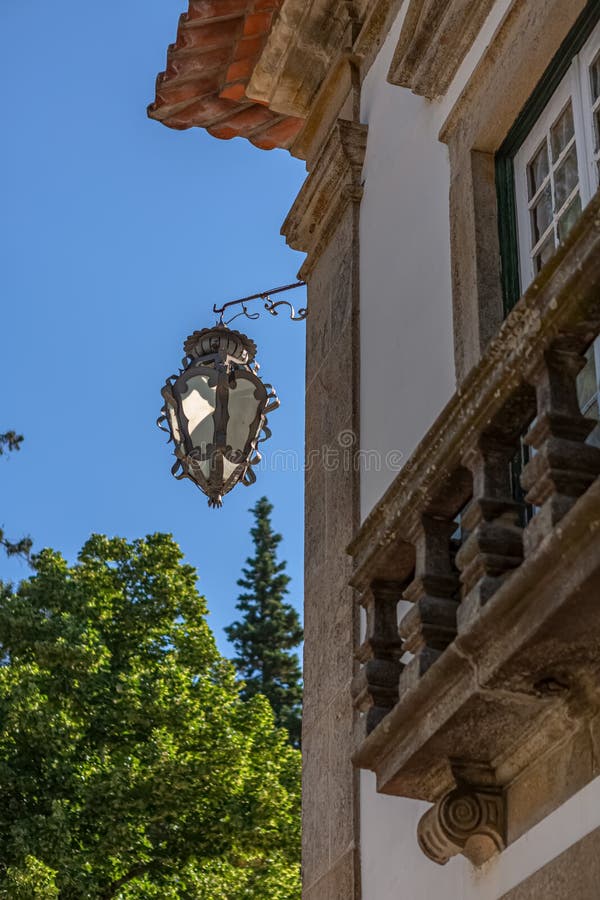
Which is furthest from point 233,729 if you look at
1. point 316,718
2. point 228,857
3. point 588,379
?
point 588,379

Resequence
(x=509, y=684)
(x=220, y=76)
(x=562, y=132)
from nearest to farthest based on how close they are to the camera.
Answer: (x=509, y=684) < (x=562, y=132) < (x=220, y=76)

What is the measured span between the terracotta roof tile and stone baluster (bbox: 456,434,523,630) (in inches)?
192

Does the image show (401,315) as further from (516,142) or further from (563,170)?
(563,170)

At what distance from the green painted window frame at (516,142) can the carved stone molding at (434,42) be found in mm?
591

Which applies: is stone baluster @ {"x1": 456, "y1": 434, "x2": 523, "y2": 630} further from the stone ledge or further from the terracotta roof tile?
the terracotta roof tile

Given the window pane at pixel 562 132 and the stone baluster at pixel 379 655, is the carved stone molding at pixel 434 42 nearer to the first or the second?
the window pane at pixel 562 132

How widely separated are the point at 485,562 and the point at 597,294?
0.79m

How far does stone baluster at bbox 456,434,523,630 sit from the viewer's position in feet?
13.7

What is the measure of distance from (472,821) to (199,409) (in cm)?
298

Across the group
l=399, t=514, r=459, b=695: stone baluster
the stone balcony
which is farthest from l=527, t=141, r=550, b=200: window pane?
l=399, t=514, r=459, b=695: stone baluster

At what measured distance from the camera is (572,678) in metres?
4.14

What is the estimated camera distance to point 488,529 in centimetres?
424

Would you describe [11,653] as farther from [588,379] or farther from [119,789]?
[588,379]

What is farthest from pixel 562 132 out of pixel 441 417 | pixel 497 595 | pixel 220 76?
pixel 220 76
